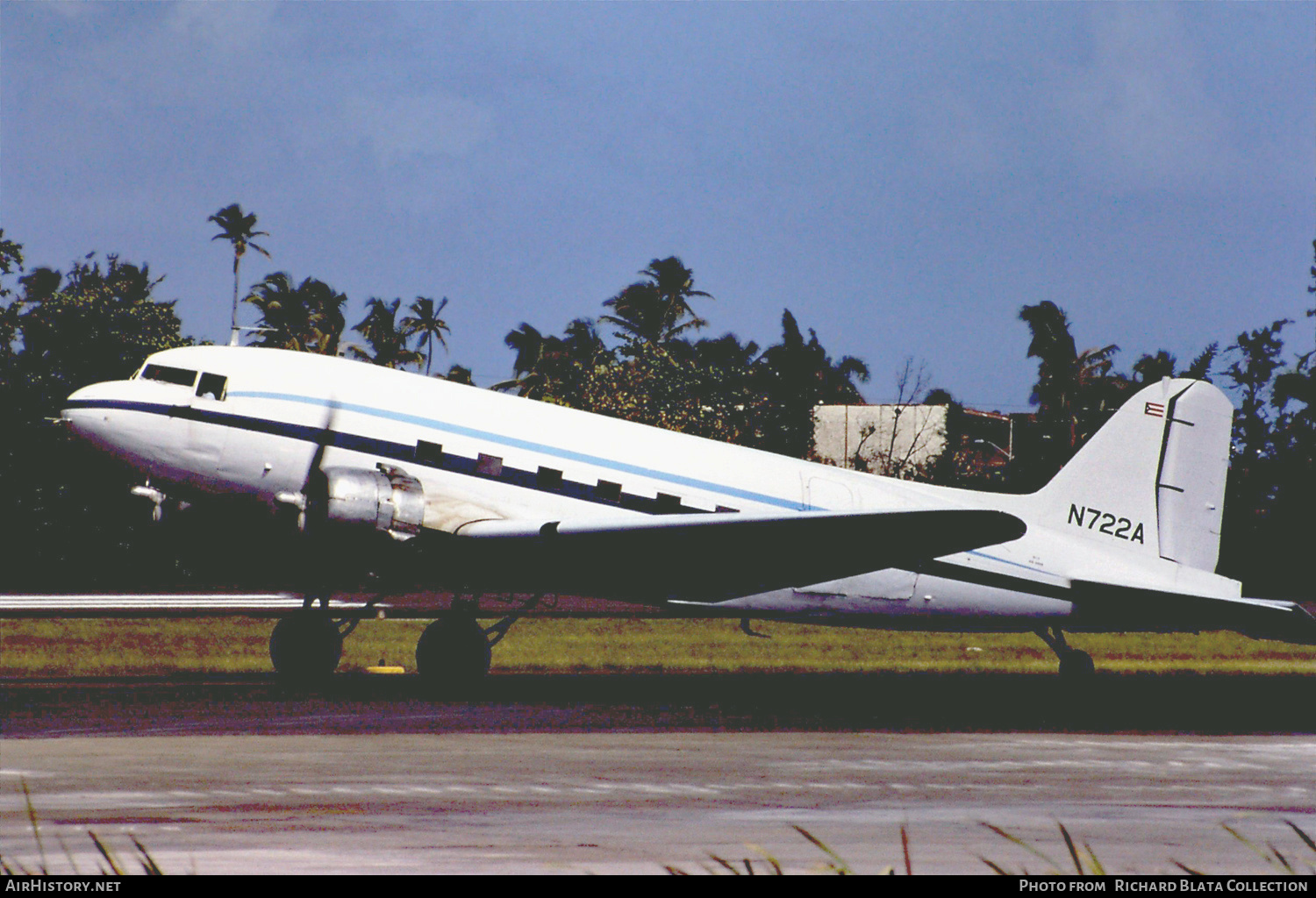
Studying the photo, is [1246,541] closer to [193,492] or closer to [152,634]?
[152,634]

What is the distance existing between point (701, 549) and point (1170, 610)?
330 inches

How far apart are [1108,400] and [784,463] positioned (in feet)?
212

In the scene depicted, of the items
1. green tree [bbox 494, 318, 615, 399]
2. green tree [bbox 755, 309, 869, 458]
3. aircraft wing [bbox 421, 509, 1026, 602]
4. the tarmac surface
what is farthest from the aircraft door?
green tree [bbox 494, 318, 615, 399]

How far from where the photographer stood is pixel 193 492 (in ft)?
75.9

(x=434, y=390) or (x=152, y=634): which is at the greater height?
(x=434, y=390)

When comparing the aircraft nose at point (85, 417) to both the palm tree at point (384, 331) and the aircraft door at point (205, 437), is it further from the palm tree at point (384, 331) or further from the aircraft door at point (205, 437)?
the palm tree at point (384, 331)

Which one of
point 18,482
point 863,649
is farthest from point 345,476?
point 18,482

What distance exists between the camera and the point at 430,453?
23438 millimetres

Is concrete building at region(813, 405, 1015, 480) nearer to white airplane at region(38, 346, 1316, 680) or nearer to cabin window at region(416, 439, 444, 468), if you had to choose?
white airplane at region(38, 346, 1316, 680)

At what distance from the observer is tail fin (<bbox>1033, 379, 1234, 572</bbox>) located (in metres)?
27.3

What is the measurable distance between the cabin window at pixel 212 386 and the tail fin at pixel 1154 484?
13.7 metres

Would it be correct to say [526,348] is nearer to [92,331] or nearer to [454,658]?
[92,331]

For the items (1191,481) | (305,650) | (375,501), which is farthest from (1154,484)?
(305,650)

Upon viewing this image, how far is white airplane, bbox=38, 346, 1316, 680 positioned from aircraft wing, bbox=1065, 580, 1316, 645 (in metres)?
0.03
